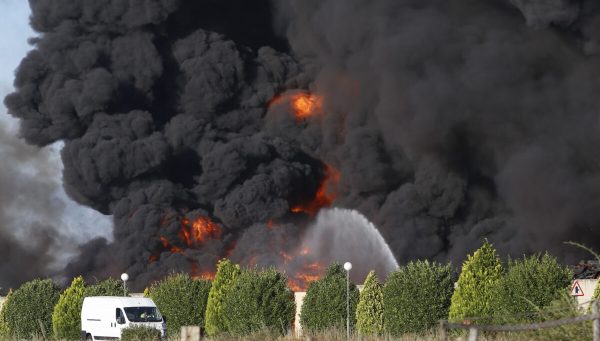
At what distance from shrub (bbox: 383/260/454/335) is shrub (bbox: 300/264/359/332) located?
2665mm

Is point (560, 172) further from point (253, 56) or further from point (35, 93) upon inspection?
point (35, 93)

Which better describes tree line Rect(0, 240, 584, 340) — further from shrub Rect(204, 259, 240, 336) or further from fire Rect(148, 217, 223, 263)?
fire Rect(148, 217, 223, 263)

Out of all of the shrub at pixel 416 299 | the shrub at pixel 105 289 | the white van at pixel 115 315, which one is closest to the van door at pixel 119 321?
the white van at pixel 115 315

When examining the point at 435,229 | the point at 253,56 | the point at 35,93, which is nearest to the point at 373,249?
the point at 435,229

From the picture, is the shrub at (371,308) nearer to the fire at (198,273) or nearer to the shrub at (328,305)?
the shrub at (328,305)

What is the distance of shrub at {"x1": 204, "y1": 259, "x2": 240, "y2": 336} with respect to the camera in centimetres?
3344

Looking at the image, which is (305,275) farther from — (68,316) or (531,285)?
(531,285)

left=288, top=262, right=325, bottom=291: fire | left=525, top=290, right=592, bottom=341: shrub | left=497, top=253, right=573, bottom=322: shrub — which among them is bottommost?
left=525, top=290, right=592, bottom=341: shrub

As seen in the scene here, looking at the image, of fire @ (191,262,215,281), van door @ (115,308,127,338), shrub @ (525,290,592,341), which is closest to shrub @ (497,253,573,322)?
shrub @ (525,290,592,341)

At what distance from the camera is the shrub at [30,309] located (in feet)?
124

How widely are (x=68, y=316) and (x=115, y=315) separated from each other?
4.39 m

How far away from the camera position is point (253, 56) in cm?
7325

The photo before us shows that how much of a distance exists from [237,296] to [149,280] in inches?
1201

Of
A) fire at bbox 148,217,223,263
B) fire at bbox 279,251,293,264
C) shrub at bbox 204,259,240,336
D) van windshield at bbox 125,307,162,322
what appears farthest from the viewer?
fire at bbox 148,217,223,263
